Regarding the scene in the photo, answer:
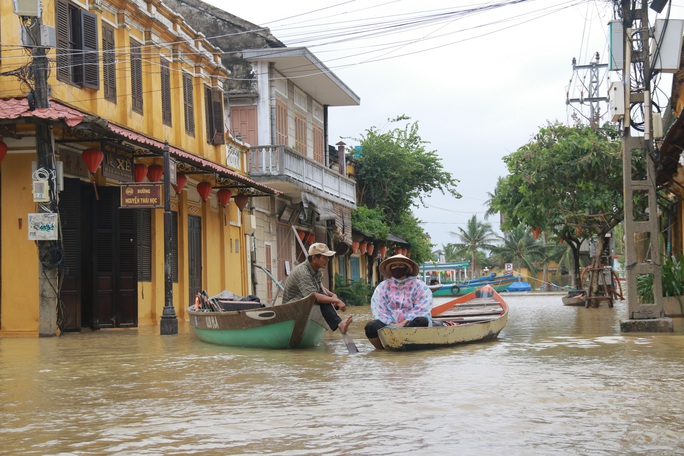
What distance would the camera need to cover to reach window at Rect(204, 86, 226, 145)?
1038 inches

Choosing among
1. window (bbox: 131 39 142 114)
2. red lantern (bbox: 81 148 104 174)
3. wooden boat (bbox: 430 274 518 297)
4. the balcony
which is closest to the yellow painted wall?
red lantern (bbox: 81 148 104 174)

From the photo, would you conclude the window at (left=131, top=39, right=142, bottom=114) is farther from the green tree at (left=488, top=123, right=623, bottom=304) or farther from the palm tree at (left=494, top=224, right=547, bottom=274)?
the palm tree at (left=494, top=224, right=547, bottom=274)

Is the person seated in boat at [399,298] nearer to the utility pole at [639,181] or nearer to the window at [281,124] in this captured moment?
the utility pole at [639,181]

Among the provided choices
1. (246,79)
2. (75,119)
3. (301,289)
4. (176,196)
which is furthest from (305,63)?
(301,289)

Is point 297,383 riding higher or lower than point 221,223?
lower

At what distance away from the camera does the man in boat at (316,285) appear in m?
13.3

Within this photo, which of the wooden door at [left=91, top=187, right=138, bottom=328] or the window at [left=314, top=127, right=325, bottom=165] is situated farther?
the window at [left=314, top=127, right=325, bottom=165]

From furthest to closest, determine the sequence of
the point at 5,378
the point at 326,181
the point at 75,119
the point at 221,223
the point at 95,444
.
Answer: the point at 326,181 < the point at 221,223 < the point at 75,119 < the point at 5,378 < the point at 95,444

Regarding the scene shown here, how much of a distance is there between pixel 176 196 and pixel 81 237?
4.25 m

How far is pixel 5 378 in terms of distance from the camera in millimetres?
10500

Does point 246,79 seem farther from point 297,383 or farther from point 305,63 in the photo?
point 297,383

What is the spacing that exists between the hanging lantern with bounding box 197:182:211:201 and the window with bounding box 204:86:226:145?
9.80 ft

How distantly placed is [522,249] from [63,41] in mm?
62727

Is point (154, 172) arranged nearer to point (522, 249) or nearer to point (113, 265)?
point (113, 265)
